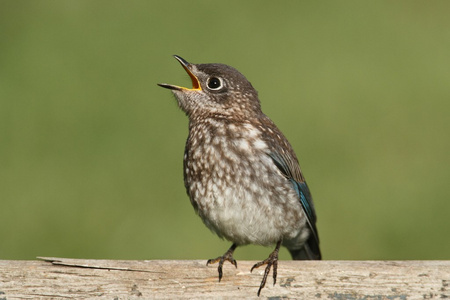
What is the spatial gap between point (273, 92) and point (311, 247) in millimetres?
3913

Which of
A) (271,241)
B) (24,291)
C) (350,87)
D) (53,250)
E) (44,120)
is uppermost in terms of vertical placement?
(350,87)

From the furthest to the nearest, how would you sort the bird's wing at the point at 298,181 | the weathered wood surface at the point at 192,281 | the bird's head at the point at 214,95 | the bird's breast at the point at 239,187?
the bird's head at the point at 214,95 → the bird's wing at the point at 298,181 → the bird's breast at the point at 239,187 → the weathered wood surface at the point at 192,281

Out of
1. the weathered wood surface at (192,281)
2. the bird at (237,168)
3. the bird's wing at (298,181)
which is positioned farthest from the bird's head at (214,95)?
the weathered wood surface at (192,281)

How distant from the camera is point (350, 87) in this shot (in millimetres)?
10203

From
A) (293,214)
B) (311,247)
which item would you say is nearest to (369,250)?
(311,247)

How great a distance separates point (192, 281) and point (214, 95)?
1744mm

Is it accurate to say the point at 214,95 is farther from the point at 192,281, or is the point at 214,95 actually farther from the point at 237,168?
the point at 192,281

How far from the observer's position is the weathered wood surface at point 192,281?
431 cm

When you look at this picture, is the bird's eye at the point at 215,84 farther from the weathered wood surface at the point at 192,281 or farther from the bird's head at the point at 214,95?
the weathered wood surface at the point at 192,281

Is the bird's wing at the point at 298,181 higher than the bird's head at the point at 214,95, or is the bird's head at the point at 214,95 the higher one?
the bird's head at the point at 214,95

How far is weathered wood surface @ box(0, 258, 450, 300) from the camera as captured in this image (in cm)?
431

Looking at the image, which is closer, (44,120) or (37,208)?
(37,208)

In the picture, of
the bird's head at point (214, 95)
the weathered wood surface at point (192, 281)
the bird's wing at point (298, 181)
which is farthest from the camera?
the bird's head at point (214, 95)

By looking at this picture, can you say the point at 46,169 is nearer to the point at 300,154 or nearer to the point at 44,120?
the point at 44,120
